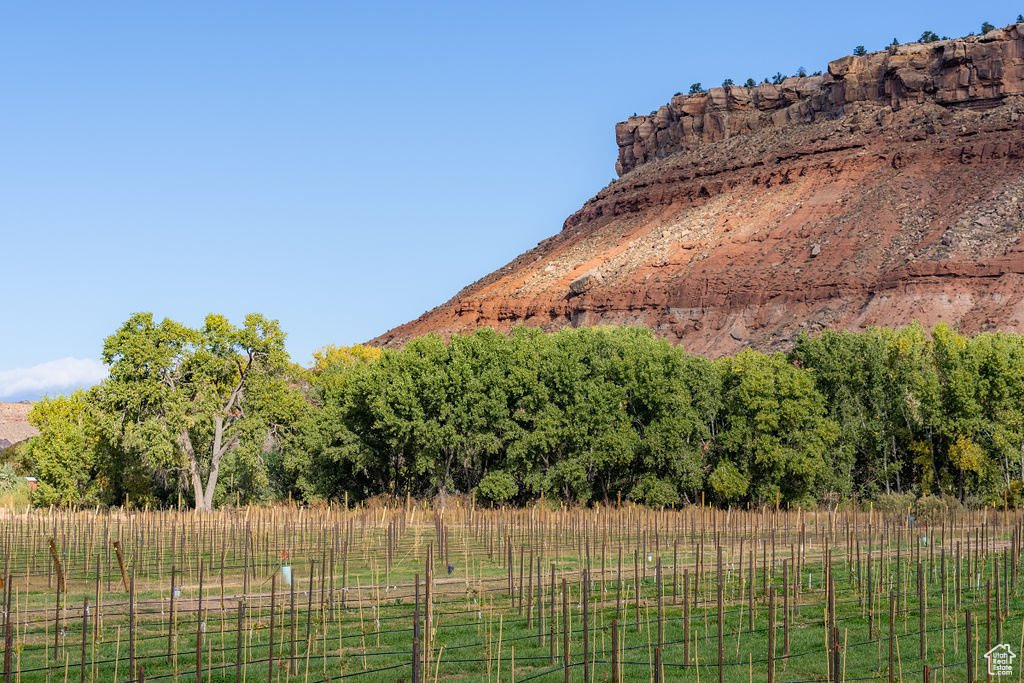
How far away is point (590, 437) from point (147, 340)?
73.3 feet

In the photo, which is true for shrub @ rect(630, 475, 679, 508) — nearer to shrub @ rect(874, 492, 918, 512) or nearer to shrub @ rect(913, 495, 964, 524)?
shrub @ rect(874, 492, 918, 512)

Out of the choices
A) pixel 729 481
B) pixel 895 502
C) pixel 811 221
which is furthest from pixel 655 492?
pixel 811 221

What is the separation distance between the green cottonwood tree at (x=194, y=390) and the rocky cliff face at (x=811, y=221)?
176ft

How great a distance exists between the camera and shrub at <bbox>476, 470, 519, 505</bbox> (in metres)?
56.8

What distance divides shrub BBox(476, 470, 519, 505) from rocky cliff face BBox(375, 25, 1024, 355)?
50353 mm

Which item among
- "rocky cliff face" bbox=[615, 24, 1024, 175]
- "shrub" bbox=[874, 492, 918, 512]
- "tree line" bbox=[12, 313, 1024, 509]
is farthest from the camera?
"rocky cliff face" bbox=[615, 24, 1024, 175]

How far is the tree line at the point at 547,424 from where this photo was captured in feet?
190

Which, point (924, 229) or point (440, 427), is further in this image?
point (924, 229)

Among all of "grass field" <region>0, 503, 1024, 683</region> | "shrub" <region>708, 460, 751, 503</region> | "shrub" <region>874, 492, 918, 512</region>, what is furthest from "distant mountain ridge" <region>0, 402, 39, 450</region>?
"grass field" <region>0, 503, 1024, 683</region>

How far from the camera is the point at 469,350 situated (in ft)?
205

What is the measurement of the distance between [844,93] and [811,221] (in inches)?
1110

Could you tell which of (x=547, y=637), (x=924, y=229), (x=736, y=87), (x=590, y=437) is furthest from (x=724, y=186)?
A: (x=547, y=637)

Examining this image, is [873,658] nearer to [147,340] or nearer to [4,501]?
[147,340]

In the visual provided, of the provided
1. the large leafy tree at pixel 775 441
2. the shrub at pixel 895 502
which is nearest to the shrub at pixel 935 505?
the shrub at pixel 895 502
